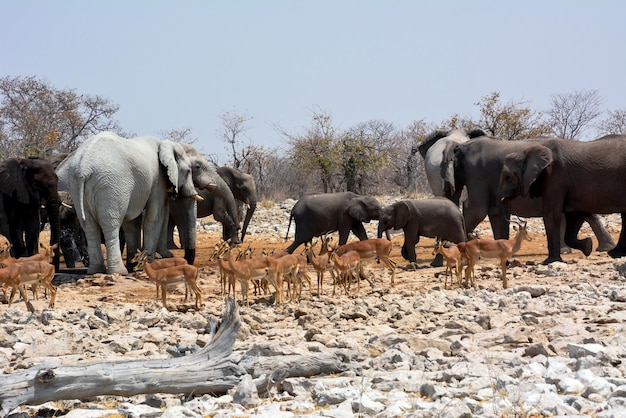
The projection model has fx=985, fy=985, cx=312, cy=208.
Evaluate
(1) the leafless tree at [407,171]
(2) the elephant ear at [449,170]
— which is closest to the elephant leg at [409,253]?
(2) the elephant ear at [449,170]

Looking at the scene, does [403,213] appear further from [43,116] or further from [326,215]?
[43,116]

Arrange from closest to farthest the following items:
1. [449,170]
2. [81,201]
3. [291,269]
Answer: [291,269] < [81,201] < [449,170]

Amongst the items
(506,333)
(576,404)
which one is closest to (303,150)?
(506,333)

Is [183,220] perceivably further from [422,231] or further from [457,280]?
[457,280]

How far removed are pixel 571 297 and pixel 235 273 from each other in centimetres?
394

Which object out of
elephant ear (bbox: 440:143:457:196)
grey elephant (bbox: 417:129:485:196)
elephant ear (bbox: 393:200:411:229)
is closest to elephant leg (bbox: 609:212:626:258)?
elephant ear (bbox: 440:143:457:196)

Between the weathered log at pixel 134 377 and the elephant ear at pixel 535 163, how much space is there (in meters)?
10.3

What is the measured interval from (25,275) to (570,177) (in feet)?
30.3

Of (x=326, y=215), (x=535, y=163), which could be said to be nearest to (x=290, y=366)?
(x=535, y=163)

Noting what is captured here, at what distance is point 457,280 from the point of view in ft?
45.0

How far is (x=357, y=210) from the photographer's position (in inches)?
752

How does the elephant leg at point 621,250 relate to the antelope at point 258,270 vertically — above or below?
below

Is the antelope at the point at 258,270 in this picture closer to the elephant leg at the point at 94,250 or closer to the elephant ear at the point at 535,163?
the elephant leg at the point at 94,250

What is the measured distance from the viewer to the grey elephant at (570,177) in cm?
1636
